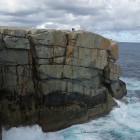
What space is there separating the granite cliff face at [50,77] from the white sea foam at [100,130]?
1.11 meters

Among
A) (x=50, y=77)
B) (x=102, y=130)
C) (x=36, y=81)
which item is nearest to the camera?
(x=36, y=81)

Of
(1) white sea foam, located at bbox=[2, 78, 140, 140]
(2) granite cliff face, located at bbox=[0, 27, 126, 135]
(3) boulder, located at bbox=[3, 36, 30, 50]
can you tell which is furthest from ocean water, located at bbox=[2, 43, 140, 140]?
(3) boulder, located at bbox=[3, 36, 30, 50]

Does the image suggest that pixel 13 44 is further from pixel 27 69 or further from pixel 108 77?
pixel 108 77

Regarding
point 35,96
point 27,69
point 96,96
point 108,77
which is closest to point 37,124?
point 35,96

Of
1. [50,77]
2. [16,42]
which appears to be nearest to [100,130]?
[50,77]

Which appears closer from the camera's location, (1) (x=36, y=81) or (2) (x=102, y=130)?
(1) (x=36, y=81)

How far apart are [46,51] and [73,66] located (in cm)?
438

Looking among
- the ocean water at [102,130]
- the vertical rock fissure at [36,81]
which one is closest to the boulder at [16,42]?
the vertical rock fissure at [36,81]

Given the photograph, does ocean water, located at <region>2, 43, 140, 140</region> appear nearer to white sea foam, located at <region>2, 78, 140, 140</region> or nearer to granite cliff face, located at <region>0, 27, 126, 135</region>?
white sea foam, located at <region>2, 78, 140, 140</region>

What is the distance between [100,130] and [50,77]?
935 centimetres

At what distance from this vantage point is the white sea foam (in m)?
38.9

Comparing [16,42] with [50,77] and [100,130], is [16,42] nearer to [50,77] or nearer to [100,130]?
[50,77]

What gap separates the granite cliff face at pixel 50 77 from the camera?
3944cm

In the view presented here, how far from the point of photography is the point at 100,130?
4178cm
